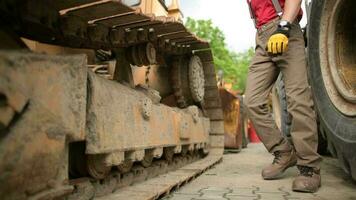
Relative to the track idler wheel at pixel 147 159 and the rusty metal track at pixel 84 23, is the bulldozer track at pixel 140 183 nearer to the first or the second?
the track idler wheel at pixel 147 159

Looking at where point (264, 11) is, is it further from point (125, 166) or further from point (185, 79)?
point (125, 166)

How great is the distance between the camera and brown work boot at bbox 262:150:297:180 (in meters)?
3.25

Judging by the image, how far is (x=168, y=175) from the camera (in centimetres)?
325

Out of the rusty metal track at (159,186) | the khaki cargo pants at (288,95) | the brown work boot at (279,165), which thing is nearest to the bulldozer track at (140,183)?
the rusty metal track at (159,186)

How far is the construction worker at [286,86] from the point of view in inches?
115

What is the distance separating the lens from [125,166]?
107 inches

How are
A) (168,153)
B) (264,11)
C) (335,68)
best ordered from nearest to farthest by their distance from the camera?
1. (335,68)
2. (264,11)
3. (168,153)

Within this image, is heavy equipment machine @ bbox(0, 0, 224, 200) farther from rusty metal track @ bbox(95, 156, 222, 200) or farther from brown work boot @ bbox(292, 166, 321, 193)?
brown work boot @ bbox(292, 166, 321, 193)

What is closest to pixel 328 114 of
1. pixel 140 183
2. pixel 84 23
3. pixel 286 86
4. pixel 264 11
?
pixel 286 86

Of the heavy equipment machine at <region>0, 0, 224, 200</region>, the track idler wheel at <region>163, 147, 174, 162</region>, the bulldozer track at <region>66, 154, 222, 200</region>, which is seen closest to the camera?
the heavy equipment machine at <region>0, 0, 224, 200</region>

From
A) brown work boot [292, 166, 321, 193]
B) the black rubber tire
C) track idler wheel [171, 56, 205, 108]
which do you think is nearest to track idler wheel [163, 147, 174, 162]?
track idler wheel [171, 56, 205, 108]

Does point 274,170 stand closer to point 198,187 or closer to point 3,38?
point 198,187

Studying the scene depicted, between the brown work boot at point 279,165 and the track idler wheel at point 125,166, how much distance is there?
1.12 m

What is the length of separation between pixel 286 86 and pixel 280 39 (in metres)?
0.40
